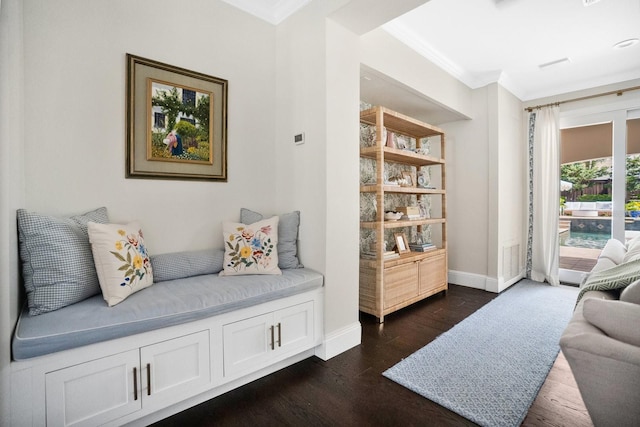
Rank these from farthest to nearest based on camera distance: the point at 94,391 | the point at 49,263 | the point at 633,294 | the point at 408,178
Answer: the point at 408,178 < the point at 49,263 < the point at 94,391 < the point at 633,294

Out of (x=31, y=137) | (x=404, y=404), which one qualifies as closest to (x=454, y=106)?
(x=404, y=404)

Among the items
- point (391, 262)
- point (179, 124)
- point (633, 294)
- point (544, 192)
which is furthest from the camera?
point (544, 192)

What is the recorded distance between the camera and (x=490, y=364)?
2080mm

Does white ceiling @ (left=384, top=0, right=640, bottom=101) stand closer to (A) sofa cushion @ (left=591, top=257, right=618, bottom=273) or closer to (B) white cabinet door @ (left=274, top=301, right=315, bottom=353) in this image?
(A) sofa cushion @ (left=591, top=257, right=618, bottom=273)

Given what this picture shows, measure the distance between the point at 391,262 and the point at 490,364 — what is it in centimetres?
114

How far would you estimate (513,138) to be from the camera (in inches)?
167

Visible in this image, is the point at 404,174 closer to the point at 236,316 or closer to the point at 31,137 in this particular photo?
the point at 236,316

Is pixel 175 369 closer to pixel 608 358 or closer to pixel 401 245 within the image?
pixel 608 358

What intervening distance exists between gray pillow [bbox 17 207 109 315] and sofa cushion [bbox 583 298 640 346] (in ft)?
7.26

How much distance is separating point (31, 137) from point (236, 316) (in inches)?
57.2

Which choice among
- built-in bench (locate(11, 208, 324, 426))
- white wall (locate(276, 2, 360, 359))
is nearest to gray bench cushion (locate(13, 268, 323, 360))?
built-in bench (locate(11, 208, 324, 426))

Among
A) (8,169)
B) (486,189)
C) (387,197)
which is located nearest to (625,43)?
Result: (486,189)

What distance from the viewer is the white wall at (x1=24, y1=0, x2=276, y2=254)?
168 cm

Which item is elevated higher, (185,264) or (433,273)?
(185,264)
